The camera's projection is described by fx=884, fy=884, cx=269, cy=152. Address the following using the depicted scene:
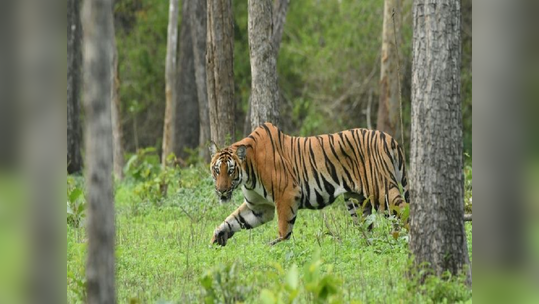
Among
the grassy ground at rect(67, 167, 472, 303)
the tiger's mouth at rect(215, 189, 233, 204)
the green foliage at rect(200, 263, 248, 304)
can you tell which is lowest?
the grassy ground at rect(67, 167, 472, 303)

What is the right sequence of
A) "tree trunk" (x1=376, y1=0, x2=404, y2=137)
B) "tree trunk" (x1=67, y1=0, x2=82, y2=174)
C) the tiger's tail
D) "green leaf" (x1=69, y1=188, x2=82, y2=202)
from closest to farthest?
the tiger's tail < "green leaf" (x1=69, y1=188, x2=82, y2=202) < "tree trunk" (x1=376, y1=0, x2=404, y2=137) < "tree trunk" (x1=67, y1=0, x2=82, y2=174)

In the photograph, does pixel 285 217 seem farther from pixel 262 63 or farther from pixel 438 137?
pixel 438 137

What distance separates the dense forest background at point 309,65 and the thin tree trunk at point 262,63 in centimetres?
797

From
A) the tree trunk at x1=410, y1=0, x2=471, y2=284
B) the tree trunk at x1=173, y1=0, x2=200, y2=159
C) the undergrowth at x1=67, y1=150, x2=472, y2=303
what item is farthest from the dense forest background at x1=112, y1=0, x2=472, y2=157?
the tree trunk at x1=410, y1=0, x2=471, y2=284

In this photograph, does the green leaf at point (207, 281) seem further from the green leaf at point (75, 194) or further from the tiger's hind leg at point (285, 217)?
the green leaf at point (75, 194)

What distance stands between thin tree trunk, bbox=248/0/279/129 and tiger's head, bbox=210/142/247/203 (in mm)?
2433

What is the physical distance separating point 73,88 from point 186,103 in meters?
3.56

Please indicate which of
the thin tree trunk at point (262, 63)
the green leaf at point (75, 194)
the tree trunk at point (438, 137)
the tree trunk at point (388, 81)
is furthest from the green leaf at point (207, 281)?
the tree trunk at point (388, 81)

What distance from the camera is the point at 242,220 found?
10.7m

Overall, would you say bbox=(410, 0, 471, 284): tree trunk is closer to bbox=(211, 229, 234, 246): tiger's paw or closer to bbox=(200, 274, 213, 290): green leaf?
bbox=(200, 274, 213, 290): green leaf

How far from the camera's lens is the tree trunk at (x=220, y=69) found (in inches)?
588

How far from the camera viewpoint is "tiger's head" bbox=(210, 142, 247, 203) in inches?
409
